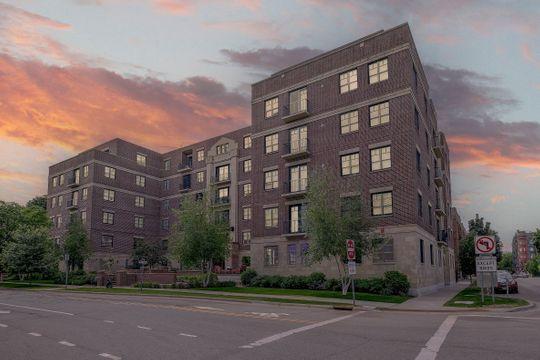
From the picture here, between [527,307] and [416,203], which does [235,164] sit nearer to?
[416,203]

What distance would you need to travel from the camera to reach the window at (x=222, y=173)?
59.5 meters

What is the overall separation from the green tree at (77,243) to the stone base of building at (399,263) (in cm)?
2335

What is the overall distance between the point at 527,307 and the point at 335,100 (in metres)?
20.7

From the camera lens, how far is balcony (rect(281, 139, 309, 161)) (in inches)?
1479

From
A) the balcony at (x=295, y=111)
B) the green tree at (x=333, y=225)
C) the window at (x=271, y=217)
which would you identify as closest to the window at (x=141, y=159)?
the window at (x=271, y=217)

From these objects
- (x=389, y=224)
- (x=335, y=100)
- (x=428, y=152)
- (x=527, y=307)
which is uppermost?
(x=335, y=100)

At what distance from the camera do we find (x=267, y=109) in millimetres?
42000

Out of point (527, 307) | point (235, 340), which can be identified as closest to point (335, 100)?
point (527, 307)

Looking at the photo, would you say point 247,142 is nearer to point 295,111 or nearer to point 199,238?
point 295,111

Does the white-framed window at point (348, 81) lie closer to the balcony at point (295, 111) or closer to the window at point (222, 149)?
the balcony at point (295, 111)

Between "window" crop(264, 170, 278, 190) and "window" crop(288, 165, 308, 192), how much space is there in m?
1.71

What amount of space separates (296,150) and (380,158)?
737cm

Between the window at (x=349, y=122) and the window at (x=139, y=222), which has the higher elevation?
the window at (x=349, y=122)

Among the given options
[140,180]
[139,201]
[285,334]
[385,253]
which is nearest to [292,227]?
[385,253]
